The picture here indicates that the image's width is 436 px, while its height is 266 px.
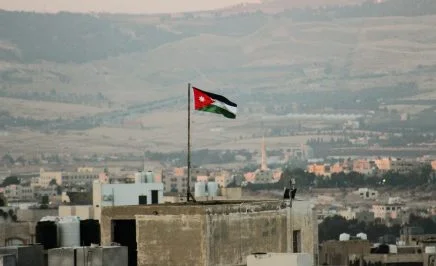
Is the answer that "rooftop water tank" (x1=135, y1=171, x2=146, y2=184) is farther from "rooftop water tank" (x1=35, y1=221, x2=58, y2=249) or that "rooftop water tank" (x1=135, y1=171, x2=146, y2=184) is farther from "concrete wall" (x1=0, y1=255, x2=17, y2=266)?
"concrete wall" (x1=0, y1=255, x2=17, y2=266)

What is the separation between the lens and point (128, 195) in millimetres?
40531

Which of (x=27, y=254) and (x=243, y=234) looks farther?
(x=243, y=234)

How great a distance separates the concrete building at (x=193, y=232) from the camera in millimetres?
17438

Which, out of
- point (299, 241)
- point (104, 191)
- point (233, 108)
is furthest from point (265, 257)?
point (104, 191)

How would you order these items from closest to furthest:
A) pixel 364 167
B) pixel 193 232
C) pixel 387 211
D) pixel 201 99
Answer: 1. pixel 193 232
2. pixel 201 99
3. pixel 387 211
4. pixel 364 167

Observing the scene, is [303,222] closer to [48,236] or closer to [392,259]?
[48,236]

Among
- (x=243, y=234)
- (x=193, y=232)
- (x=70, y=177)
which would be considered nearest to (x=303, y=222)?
(x=243, y=234)

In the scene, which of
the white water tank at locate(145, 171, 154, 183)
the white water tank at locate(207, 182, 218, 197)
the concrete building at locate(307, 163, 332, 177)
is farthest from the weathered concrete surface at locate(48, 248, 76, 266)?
the concrete building at locate(307, 163, 332, 177)

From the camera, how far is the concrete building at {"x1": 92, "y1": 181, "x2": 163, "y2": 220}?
3950 cm

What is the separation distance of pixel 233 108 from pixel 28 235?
159 inches

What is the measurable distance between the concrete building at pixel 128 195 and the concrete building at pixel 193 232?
19839mm

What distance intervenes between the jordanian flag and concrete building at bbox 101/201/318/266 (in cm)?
155

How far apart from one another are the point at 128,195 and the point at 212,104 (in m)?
20.2

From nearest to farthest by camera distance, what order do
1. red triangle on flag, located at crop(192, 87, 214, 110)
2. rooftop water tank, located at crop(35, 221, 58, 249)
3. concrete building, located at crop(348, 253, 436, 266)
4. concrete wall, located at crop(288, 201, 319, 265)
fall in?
rooftop water tank, located at crop(35, 221, 58, 249) → concrete wall, located at crop(288, 201, 319, 265) → red triangle on flag, located at crop(192, 87, 214, 110) → concrete building, located at crop(348, 253, 436, 266)
